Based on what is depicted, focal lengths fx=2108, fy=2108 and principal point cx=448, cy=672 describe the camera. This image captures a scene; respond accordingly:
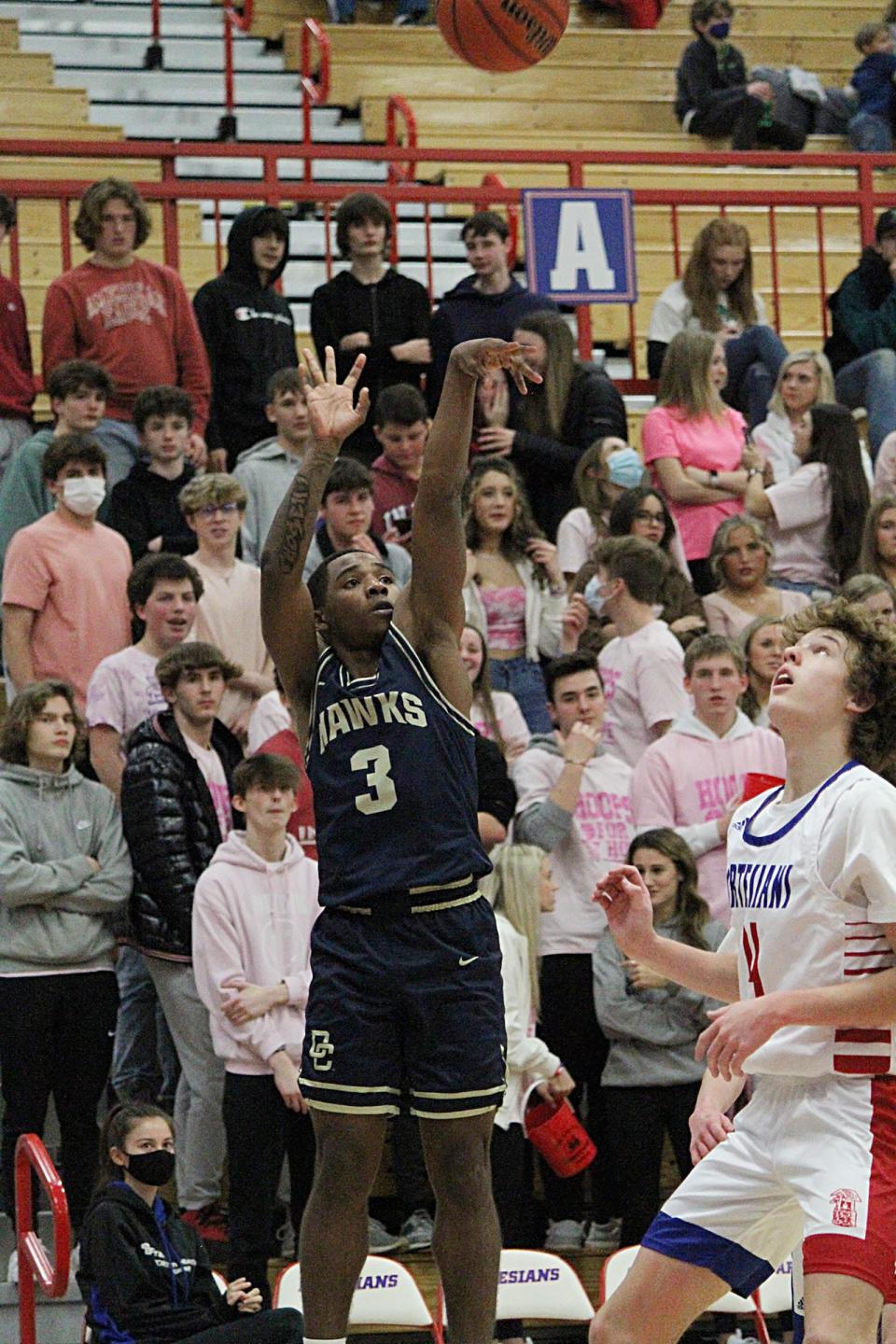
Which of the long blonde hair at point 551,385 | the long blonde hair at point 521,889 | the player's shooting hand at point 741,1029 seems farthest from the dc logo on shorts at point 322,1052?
the long blonde hair at point 551,385

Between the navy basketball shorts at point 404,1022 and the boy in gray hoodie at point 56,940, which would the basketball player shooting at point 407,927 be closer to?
the navy basketball shorts at point 404,1022

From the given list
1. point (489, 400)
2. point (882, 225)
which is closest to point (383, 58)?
point (882, 225)

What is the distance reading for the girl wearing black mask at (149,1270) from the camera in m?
5.91

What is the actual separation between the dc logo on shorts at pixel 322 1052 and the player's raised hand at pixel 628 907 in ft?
2.25

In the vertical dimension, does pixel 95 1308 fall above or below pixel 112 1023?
below

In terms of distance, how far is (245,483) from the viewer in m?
8.84

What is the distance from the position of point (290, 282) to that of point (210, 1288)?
787 cm

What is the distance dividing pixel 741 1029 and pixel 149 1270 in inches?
98.3

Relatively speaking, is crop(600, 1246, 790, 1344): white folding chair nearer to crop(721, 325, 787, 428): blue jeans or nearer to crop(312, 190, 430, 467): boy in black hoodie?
crop(312, 190, 430, 467): boy in black hoodie

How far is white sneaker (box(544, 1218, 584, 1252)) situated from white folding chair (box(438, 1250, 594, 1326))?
698 millimetres

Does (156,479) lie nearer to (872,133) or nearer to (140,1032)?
(140,1032)

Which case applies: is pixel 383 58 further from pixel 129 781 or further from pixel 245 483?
pixel 129 781

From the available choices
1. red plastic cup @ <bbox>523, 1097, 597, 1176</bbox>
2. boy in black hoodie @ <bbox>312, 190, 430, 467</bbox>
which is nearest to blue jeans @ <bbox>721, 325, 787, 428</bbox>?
boy in black hoodie @ <bbox>312, 190, 430, 467</bbox>

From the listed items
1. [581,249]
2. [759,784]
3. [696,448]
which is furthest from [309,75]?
[759,784]
